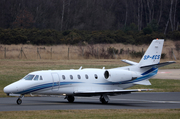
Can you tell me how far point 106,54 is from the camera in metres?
62.7

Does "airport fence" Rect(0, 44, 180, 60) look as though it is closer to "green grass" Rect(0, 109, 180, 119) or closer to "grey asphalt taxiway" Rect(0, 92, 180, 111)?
"grey asphalt taxiway" Rect(0, 92, 180, 111)

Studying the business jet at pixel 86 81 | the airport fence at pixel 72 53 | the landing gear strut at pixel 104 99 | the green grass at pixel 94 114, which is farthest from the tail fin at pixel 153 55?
the airport fence at pixel 72 53

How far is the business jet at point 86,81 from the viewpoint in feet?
68.7

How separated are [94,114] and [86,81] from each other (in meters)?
6.26

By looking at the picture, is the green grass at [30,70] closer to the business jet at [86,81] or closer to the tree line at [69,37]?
the business jet at [86,81]

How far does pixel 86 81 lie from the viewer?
23078 millimetres

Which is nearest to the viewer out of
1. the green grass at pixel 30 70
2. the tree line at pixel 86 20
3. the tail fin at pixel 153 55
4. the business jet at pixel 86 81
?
the business jet at pixel 86 81

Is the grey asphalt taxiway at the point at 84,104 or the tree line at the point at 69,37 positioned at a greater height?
the tree line at the point at 69,37

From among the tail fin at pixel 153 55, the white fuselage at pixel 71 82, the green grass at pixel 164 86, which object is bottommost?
the green grass at pixel 164 86

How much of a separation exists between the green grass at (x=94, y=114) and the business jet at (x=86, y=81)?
10.1ft

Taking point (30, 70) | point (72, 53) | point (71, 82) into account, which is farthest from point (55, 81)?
point (72, 53)

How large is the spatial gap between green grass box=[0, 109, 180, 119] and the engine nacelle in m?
5.54

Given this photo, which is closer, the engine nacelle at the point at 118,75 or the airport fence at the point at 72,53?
the engine nacelle at the point at 118,75

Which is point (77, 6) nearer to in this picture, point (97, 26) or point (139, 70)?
point (97, 26)
